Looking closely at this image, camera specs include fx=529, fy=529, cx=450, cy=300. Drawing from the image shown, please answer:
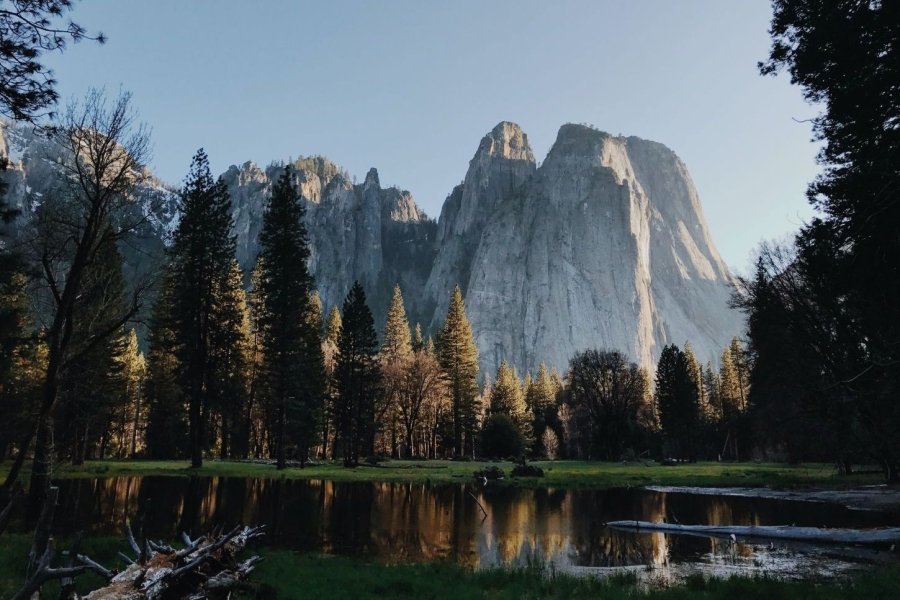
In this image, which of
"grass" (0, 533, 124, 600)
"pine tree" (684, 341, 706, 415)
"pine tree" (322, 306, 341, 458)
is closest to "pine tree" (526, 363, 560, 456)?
"pine tree" (684, 341, 706, 415)

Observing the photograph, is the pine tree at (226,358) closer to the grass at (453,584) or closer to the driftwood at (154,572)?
the grass at (453,584)

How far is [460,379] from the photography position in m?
74.6

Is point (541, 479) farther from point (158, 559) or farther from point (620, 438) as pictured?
point (620, 438)

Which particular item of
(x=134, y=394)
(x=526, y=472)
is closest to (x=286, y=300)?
(x=526, y=472)

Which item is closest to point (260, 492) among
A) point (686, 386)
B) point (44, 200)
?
point (44, 200)

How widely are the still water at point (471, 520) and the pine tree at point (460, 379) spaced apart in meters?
40.9

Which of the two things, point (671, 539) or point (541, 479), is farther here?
point (541, 479)

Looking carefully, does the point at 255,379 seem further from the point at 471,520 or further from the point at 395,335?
the point at 471,520

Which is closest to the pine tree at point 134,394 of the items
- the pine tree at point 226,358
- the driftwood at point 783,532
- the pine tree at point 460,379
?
the pine tree at point 226,358

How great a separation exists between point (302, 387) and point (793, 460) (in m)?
52.6

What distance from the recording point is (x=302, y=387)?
46438 millimetres

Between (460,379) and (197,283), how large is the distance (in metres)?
43.2

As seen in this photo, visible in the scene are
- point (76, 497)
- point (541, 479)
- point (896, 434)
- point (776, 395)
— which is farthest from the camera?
point (776, 395)

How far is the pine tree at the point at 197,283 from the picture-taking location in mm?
36562
